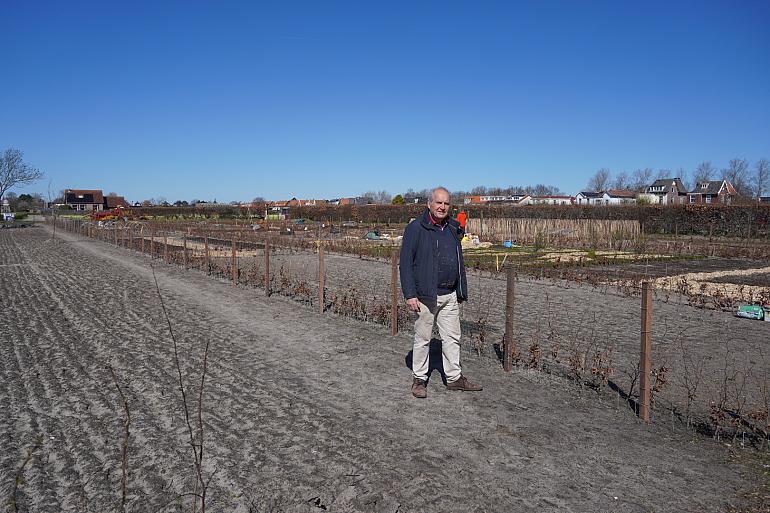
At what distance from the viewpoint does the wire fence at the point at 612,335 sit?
5699 millimetres

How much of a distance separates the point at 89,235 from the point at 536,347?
123ft

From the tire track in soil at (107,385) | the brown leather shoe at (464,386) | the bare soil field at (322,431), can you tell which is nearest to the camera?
the bare soil field at (322,431)

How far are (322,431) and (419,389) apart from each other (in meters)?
1.24

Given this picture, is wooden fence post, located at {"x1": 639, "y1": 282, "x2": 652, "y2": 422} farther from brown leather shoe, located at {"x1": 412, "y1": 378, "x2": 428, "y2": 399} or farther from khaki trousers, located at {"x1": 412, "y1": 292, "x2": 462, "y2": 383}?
brown leather shoe, located at {"x1": 412, "y1": 378, "x2": 428, "y2": 399}

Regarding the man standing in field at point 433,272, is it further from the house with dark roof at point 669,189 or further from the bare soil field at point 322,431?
the house with dark roof at point 669,189

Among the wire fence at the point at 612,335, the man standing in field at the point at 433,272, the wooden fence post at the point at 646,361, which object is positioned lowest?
the wire fence at the point at 612,335

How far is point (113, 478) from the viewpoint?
4.16 metres

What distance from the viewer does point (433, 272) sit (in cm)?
572

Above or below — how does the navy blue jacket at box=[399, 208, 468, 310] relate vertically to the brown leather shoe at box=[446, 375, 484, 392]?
above

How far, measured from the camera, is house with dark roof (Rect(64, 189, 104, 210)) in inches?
4496

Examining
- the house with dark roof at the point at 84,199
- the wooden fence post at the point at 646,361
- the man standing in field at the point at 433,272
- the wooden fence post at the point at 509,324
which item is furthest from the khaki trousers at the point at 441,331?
the house with dark roof at the point at 84,199

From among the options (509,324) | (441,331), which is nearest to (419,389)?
(441,331)

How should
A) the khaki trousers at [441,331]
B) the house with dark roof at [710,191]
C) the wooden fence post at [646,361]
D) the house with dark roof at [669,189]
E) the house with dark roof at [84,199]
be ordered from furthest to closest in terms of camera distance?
the house with dark roof at [84,199]
the house with dark roof at [669,189]
the house with dark roof at [710,191]
the khaki trousers at [441,331]
the wooden fence post at [646,361]

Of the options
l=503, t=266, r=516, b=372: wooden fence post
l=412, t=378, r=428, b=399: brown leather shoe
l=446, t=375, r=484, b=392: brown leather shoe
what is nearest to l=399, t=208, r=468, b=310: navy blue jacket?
l=412, t=378, r=428, b=399: brown leather shoe
